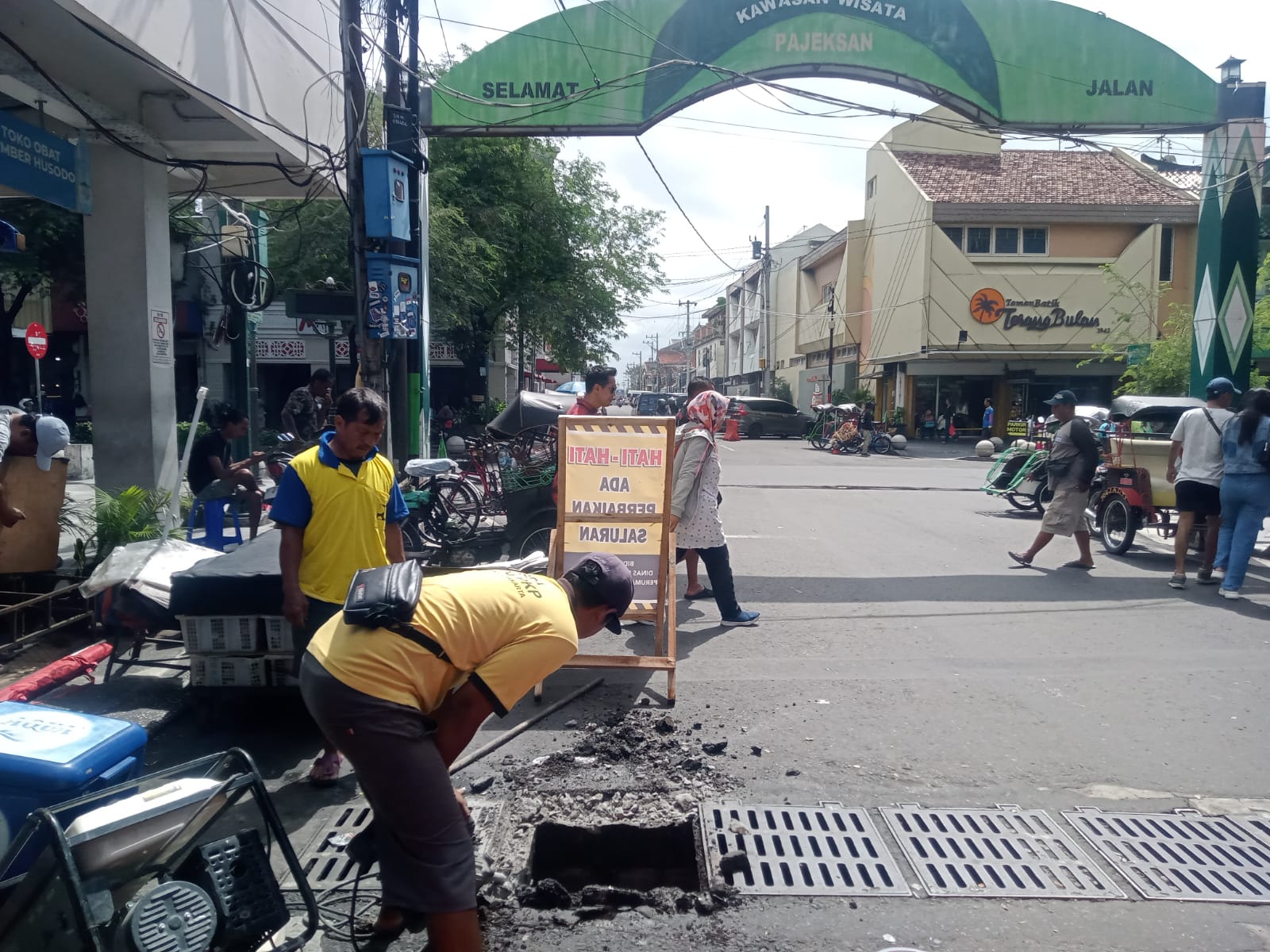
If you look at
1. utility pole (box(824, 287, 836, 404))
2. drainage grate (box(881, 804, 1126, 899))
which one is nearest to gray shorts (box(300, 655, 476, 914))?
drainage grate (box(881, 804, 1126, 899))

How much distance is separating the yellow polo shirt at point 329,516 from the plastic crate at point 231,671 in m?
0.93

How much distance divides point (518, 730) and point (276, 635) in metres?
1.38

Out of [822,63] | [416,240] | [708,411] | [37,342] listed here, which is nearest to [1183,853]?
[708,411]

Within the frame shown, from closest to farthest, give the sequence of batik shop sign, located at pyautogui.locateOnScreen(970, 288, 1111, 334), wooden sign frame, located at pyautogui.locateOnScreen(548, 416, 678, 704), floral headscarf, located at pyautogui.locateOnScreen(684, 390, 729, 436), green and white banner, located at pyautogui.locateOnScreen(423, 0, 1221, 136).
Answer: wooden sign frame, located at pyautogui.locateOnScreen(548, 416, 678, 704) < floral headscarf, located at pyautogui.locateOnScreen(684, 390, 729, 436) < green and white banner, located at pyautogui.locateOnScreen(423, 0, 1221, 136) < batik shop sign, located at pyautogui.locateOnScreen(970, 288, 1111, 334)

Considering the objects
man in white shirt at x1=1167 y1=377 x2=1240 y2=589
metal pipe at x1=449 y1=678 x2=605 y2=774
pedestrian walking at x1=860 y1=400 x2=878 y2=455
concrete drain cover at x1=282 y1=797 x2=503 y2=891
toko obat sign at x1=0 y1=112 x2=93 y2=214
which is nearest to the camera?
concrete drain cover at x1=282 y1=797 x2=503 y2=891

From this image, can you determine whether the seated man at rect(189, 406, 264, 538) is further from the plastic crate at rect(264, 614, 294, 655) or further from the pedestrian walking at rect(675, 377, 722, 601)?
the pedestrian walking at rect(675, 377, 722, 601)

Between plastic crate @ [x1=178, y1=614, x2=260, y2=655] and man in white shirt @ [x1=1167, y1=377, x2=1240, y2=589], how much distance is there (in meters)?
7.96

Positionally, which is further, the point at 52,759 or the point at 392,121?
the point at 392,121

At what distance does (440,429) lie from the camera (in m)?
24.6

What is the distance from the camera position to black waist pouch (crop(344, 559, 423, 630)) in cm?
257

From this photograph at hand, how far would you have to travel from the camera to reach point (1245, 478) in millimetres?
8055

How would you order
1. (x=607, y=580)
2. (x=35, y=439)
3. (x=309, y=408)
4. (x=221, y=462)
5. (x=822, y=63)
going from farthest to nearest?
(x=309, y=408) < (x=822, y=63) < (x=221, y=462) < (x=35, y=439) < (x=607, y=580)

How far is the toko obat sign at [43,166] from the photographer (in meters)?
6.84

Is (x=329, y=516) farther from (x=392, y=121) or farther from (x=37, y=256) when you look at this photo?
(x=37, y=256)
